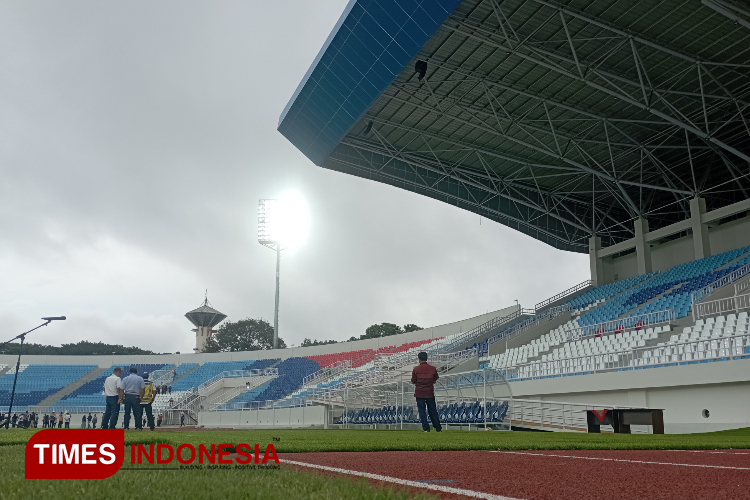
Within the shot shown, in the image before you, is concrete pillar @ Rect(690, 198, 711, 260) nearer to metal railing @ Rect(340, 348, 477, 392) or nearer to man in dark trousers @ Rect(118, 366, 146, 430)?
metal railing @ Rect(340, 348, 477, 392)

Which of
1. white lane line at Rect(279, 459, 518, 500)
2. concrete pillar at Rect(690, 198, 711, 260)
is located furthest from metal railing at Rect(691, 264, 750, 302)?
white lane line at Rect(279, 459, 518, 500)

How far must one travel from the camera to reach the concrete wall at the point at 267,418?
3169 cm

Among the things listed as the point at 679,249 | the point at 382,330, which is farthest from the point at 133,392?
the point at 382,330

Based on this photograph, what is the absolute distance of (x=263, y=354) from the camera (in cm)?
5481

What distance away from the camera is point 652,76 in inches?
1037

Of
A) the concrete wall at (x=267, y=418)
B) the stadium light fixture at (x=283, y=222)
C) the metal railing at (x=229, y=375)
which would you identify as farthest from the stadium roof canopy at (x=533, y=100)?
the stadium light fixture at (x=283, y=222)

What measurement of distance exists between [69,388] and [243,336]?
3653 centimetres

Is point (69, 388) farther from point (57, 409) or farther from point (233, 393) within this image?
point (233, 393)

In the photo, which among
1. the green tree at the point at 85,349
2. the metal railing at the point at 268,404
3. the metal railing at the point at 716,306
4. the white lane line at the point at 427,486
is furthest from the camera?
the green tree at the point at 85,349

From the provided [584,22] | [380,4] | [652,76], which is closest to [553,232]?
[652,76]

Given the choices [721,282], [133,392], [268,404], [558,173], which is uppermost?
[558,173]

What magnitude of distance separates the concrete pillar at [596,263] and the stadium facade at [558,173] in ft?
0.42

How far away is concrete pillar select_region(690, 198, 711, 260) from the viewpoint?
32.3 meters

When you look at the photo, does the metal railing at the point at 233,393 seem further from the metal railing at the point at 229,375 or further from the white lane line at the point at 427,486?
the white lane line at the point at 427,486
